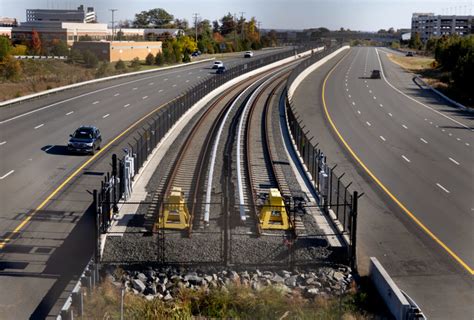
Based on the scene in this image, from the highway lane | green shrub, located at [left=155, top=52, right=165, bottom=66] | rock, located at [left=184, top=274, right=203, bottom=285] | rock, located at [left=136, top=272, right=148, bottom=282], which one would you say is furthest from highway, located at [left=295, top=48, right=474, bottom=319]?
green shrub, located at [left=155, top=52, right=165, bottom=66]

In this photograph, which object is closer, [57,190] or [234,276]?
[234,276]

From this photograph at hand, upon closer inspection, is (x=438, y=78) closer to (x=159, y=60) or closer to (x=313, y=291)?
(x=159, y=60)

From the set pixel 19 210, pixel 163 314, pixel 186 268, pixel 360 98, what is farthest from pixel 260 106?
pixel 163 314

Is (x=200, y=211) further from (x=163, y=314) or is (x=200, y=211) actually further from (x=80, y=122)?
(x=80, y=122)

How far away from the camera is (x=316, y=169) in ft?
65.6

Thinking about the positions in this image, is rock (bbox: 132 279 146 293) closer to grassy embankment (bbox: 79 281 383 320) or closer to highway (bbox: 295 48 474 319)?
grassy embankment (bbox: 79 281 383 320)

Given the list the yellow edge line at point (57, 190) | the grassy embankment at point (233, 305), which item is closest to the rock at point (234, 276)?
the grassy embankment at point (233, 305)

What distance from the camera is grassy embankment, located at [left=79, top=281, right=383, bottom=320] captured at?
10.3m

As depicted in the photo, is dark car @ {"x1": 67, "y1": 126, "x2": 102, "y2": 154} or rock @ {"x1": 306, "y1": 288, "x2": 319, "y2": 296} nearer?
rock @ {"x1": 306, "y1": 288, "x2": 319, "y2": 296}

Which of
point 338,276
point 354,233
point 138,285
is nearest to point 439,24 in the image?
point 354,233

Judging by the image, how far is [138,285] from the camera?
11.9 meters

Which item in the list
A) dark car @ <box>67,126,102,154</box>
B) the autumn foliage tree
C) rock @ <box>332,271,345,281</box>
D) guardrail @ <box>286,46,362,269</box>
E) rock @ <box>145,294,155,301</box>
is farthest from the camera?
the autumn foliage tree

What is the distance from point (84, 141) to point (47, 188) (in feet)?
19.2

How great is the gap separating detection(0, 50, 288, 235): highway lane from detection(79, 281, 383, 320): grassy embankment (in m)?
4.91
